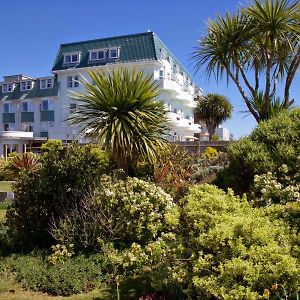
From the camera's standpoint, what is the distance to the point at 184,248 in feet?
15.6

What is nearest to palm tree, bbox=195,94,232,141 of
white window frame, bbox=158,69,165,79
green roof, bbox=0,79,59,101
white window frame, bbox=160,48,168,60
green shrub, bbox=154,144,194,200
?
white window frame, bbox=160,48,168,60

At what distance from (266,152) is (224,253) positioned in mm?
3892

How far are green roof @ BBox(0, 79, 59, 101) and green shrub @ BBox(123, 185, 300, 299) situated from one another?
45278 millimetres

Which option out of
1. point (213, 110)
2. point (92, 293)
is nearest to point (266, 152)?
point (92, 293)

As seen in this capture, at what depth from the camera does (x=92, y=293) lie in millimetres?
5914

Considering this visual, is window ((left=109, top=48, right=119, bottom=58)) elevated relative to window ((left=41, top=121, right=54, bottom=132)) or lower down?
elevated

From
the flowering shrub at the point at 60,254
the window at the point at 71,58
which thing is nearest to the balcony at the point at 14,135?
the window at the point at 71,58

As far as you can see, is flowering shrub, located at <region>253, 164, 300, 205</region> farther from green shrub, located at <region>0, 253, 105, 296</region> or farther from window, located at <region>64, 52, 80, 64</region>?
window, located at <region>64, 52, 80, 64</region>

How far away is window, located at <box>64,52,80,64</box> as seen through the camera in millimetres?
46084

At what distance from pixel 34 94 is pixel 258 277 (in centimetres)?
4967

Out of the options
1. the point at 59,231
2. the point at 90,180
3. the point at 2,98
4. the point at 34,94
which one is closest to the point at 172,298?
the point at 59,231

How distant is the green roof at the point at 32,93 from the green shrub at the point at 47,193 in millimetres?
41460

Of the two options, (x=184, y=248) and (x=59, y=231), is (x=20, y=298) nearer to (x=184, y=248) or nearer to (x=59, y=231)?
(x=59, y=231)

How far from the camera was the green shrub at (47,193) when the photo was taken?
7.97 metres
